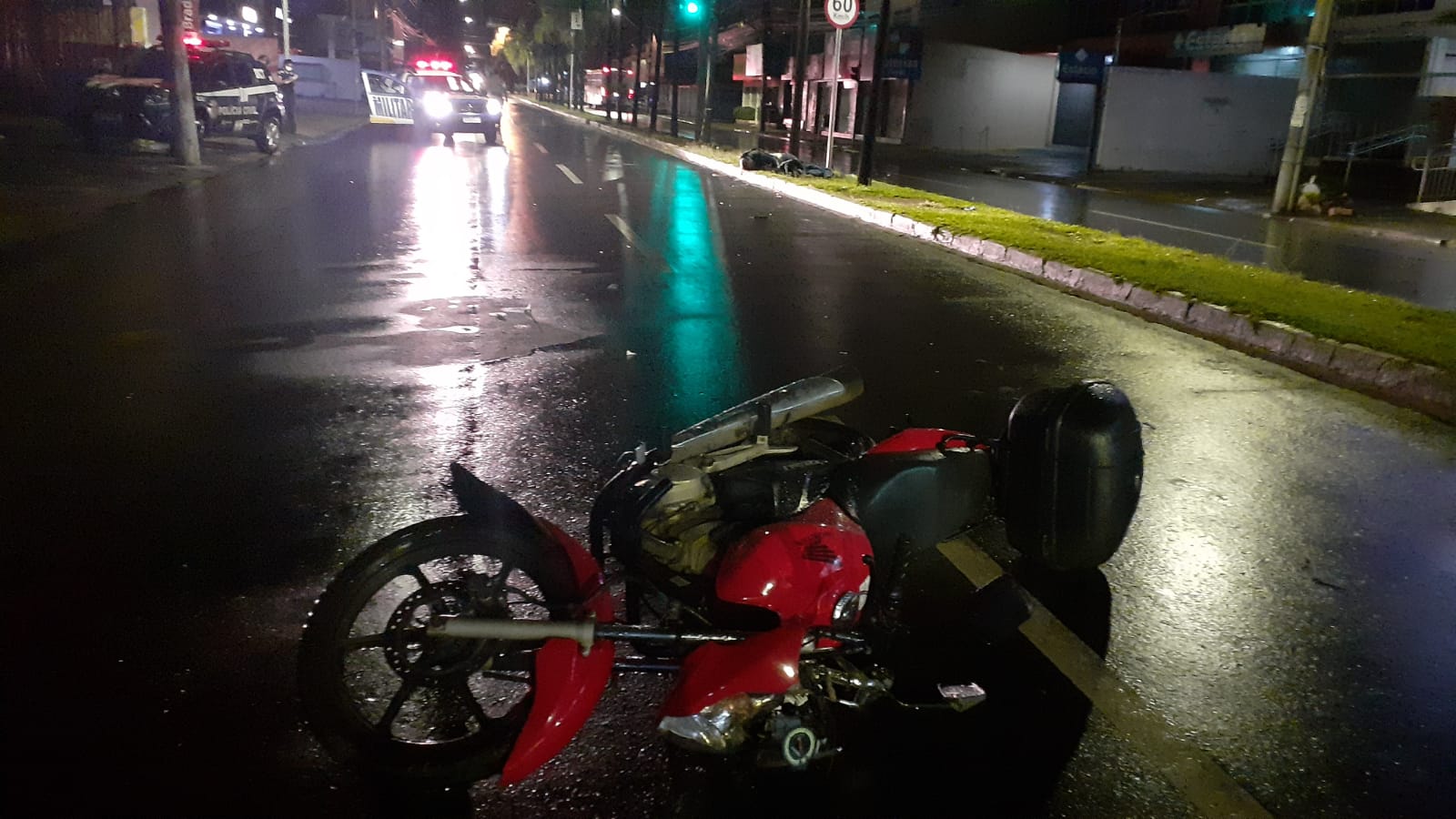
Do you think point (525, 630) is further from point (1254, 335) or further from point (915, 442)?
point (1254, 335)

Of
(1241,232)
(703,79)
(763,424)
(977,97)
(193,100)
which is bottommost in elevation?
(1241,232)

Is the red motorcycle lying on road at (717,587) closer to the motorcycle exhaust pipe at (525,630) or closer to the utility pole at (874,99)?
the motorcycle exhaust pipe at (525,630)

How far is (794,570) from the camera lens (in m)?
2.81

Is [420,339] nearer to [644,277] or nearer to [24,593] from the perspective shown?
[644,277]

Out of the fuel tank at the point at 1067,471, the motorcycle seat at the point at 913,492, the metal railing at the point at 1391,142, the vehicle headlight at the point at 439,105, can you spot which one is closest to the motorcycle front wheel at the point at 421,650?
the motorcycle seat at the point at 913,492

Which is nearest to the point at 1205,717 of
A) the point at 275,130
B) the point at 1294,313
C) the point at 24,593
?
the point at 24,593

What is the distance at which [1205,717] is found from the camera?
3.27 m

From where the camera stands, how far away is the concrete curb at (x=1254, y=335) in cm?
689

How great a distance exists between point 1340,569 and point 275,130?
22595 mm

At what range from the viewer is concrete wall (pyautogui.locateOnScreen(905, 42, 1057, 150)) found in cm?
3928

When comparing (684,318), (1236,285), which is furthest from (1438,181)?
(684,318)

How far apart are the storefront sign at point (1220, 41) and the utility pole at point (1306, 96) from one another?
38.9 ft

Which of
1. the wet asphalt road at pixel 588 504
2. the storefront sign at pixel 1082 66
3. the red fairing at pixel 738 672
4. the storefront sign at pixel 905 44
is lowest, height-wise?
the wet asphalt road at pixel 588 504

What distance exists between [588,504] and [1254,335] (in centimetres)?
617
